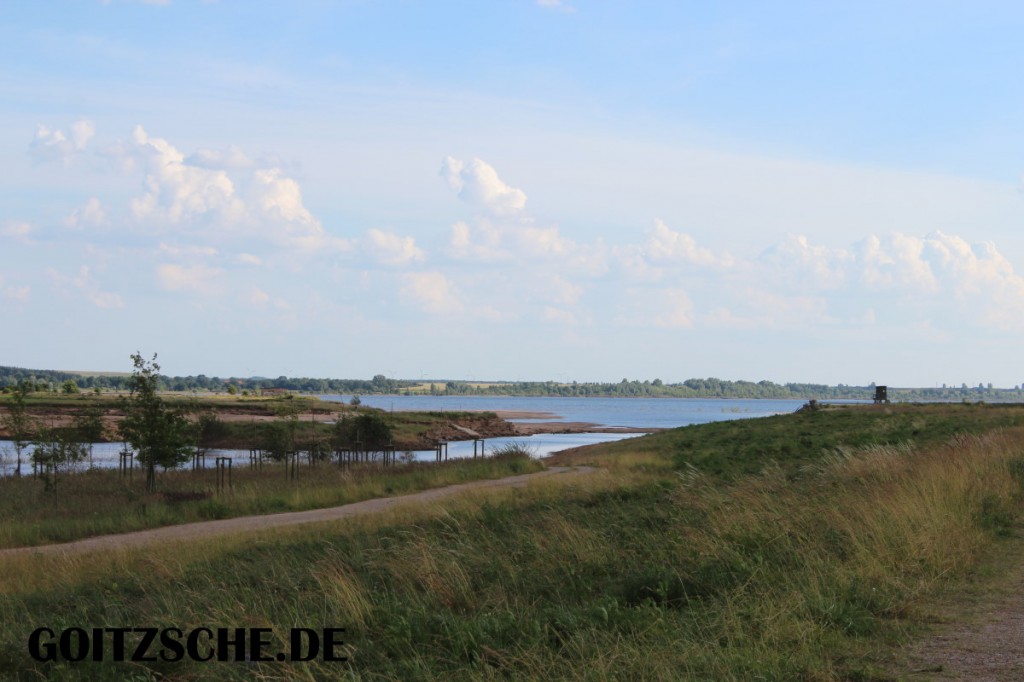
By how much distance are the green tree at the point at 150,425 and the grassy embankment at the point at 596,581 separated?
1411cm

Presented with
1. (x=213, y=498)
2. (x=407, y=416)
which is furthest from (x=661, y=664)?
(x=407, y=416)

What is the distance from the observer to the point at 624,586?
402 inches

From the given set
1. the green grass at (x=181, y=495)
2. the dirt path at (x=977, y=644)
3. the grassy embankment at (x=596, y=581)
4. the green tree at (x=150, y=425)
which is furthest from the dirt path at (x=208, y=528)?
the dirt path at (x=977, y=644)

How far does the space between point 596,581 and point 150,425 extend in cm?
2380

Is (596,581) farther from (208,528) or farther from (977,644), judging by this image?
(208,528)

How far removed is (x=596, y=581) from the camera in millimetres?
10766

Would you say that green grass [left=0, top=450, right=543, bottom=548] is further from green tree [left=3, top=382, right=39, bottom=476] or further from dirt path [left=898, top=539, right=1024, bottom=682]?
dirt path [left=898, top=539, right=1024, bottom=682]

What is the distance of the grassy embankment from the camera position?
7582mm

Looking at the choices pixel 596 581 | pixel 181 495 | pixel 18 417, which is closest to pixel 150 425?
pixel 181 495

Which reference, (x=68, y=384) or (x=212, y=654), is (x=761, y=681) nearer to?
(x=212, y=654)

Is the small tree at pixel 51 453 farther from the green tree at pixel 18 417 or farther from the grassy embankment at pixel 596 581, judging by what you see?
the grassy embankment at pixel 596 581

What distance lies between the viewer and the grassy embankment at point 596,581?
24.9 ft

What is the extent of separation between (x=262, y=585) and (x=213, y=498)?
14.0 metres

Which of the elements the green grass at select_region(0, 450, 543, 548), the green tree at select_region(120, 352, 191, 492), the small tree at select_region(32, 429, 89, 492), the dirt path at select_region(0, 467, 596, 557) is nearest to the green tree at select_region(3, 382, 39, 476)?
the small tree at select_region(32, 429, 89, 492)
